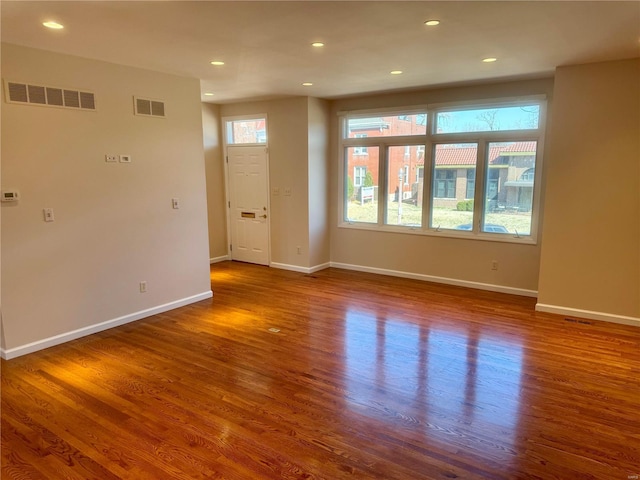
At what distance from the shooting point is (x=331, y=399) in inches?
113

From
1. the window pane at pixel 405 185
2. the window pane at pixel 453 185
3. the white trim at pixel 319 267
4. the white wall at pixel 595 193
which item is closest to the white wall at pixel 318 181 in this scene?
the white trim at pixel 319 267

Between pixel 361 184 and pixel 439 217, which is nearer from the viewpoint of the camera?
pixel 439 217

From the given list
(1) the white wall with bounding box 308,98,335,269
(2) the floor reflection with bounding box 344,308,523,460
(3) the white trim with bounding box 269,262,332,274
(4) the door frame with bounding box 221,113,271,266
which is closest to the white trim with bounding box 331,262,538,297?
(3) the white trim with bounding box 269,262,332,274

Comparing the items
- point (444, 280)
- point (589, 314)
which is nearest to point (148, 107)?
point (444, 280)

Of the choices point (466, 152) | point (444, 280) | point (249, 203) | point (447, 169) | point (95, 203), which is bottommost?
point (444, 280)

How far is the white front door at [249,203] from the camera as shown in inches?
264

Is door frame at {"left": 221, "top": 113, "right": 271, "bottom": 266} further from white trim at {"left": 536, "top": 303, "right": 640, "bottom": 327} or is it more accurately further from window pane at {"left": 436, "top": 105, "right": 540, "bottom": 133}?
white trim at {"left": 536, "top": 303, "right": 640, "bottom": 327}

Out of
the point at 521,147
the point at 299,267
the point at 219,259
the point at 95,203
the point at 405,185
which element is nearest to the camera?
the point at 95,203

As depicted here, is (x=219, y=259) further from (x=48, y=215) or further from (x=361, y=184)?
(x=48, y=215)

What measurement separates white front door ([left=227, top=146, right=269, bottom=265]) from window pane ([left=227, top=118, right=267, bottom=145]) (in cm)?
15

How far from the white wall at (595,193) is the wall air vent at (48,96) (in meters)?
4.74

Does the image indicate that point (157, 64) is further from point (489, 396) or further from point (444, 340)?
point (489, 396)

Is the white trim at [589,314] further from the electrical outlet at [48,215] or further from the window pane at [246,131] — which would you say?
the electrical outlet at [48,215]

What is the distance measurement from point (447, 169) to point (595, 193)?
1.88 metres
